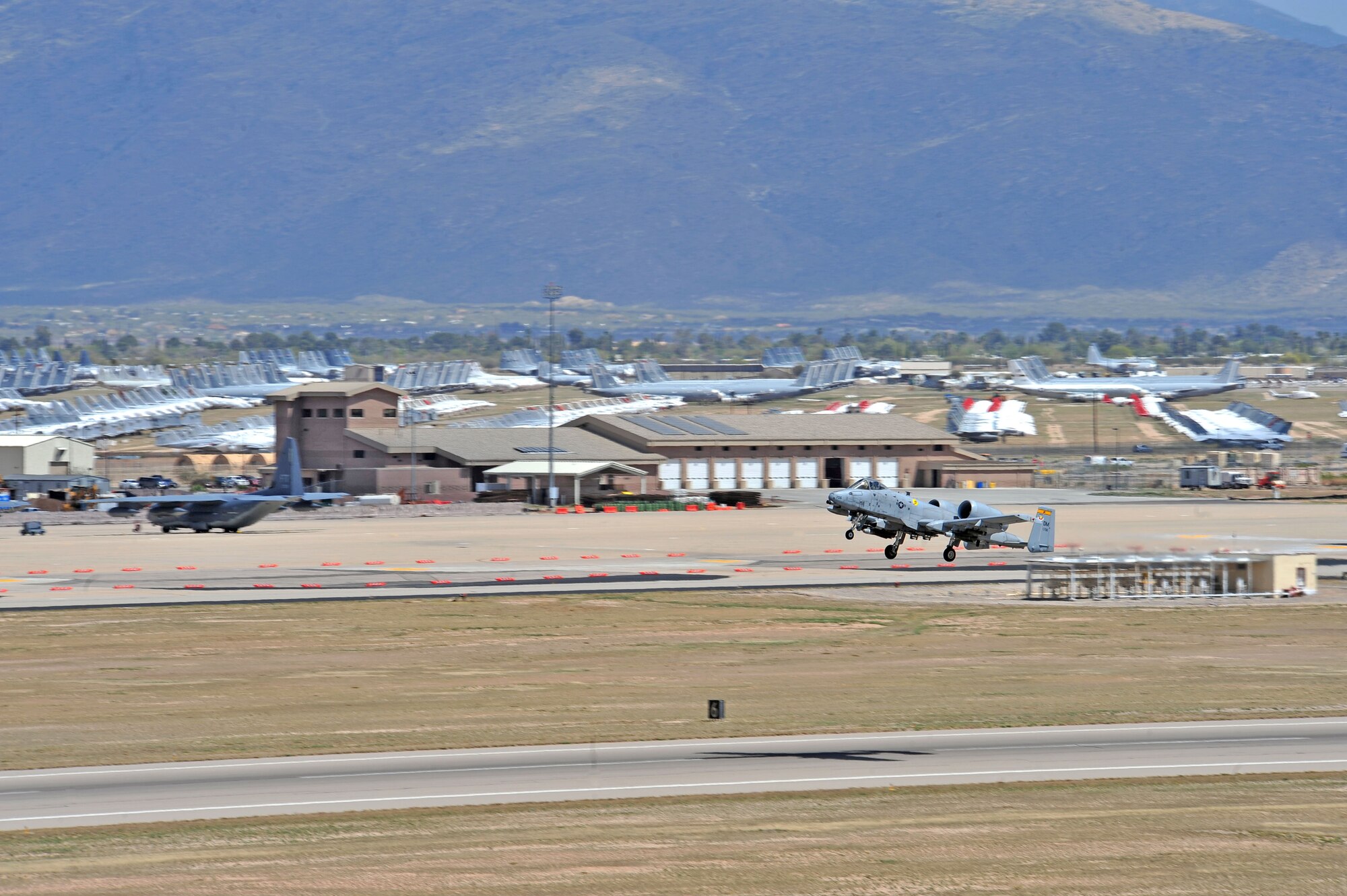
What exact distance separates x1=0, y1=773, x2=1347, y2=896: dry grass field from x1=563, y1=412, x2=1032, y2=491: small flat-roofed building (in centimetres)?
9737

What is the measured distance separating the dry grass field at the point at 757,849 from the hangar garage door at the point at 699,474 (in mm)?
98319

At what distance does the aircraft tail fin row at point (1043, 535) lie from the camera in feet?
210

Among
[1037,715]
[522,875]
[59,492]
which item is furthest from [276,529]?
[522,875]

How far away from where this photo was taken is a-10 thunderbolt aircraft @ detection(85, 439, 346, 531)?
8544 cm

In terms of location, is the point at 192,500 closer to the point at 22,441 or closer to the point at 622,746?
the point at 22,441

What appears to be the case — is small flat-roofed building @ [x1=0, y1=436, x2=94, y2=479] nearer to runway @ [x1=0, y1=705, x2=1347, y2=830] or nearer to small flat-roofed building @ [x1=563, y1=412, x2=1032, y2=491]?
small flat-roofed building @ [x1=563, y1=412, x2=1032, y2=491]

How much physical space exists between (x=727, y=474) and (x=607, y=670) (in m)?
85.8

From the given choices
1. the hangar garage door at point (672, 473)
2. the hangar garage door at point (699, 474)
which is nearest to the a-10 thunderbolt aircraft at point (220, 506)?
the hangar garage door at point (672, 473)

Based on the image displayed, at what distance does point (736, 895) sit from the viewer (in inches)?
842

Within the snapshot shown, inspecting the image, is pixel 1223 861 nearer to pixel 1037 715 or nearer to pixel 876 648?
pixel 1037 715

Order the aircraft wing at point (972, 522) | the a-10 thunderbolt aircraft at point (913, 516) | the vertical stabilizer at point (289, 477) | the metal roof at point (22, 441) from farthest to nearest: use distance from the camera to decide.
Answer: the metal roof at point (22, 441) < the vertical stabilizer at point (289, 477) < the aircraft wing at point (972, 522) < the a-10 thunderbolt aircraft at point (913, 516)

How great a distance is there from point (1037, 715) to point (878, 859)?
12.3 meters

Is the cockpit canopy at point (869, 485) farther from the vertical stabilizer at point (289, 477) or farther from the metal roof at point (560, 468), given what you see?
the metal roof at point (560, 468)

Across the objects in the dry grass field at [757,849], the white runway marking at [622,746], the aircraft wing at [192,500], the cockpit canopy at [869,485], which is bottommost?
the dry grass field at [757,849]
